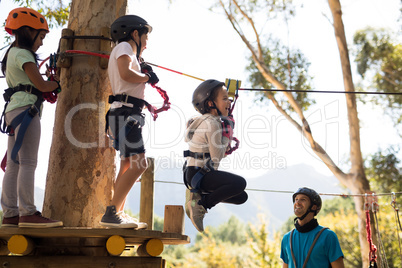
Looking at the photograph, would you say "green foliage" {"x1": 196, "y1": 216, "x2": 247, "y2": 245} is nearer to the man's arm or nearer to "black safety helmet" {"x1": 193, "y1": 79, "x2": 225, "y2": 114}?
the man's arm

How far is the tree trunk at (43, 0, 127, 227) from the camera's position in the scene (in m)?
3.88

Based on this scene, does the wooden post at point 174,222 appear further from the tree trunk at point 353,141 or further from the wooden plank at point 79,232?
the tree trunk at point 353,141

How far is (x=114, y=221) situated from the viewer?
3457mm

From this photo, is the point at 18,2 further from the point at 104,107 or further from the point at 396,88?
the point at 396,88

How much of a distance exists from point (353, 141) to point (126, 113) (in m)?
10.7

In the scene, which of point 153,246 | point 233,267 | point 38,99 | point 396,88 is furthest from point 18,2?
point 233,267

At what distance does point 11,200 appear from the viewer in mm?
3688

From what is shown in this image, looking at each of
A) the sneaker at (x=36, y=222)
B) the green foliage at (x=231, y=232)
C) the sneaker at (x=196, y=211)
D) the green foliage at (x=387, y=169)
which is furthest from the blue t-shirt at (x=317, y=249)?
the green foliage at (x=231, y=232)

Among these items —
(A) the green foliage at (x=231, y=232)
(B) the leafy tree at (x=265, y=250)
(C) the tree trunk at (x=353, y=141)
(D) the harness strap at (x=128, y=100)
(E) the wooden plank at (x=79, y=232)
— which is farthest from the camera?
(A) the green foliage at (x=231, y=232)

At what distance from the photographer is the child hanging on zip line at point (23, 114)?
→ 3.50 meters

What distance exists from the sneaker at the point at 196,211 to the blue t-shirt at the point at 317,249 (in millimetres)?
1067

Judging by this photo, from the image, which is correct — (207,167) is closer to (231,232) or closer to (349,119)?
(349,119)

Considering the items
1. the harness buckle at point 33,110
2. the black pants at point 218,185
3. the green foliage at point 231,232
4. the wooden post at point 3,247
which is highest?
the harness buckle at point 33,110

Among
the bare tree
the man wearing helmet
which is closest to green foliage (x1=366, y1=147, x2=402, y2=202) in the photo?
the bare tree
